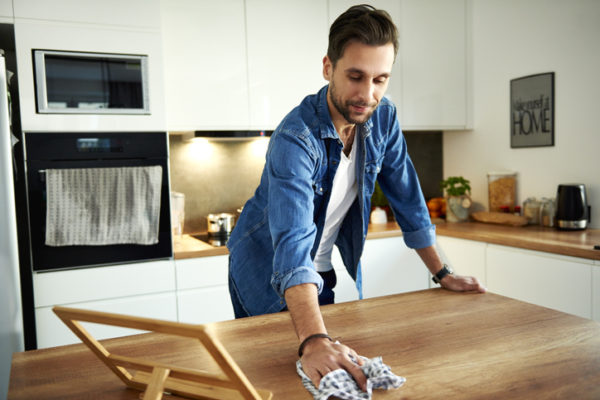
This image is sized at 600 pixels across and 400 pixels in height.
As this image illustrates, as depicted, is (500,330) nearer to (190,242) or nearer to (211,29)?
(190,242)

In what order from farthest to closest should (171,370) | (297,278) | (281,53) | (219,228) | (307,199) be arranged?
1. (281,53)
2. (219,228)
3. (307,199)
4. (297,278)
5. (171,370)

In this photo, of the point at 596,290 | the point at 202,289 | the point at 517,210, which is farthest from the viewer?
the point at 517,210

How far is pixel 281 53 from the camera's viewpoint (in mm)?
2816

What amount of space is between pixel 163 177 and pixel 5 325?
0.92 m

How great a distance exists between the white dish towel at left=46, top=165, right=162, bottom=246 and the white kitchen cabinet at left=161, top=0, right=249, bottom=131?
419 millimetres

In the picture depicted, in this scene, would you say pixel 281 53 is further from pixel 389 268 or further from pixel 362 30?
pixel 362 30

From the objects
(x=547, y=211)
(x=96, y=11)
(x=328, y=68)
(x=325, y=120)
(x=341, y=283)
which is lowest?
(x=341, y=283)

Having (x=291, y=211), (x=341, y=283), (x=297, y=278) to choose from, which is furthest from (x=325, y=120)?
(x=341, y=283)

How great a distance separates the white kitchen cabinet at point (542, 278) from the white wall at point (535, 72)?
1.88ft

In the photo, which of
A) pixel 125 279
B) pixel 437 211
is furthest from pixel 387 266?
pixel 125 279

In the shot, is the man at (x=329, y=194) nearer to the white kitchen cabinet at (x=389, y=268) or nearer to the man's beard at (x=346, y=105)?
the man's beard at (x=346, y=105)

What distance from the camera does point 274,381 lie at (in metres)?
0.80

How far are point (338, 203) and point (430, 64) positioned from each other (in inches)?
86.9

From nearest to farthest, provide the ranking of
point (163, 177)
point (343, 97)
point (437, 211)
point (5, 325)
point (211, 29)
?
point (343, 97), point (5, 325), point (163, 177), point (211, 29), point (437, 211)
